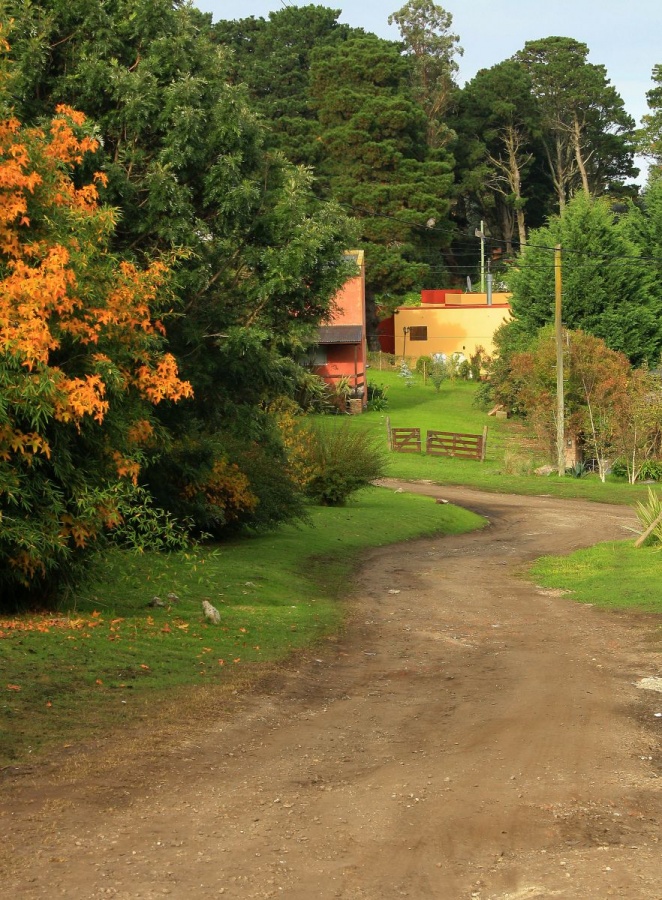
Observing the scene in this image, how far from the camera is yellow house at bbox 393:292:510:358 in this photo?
7262cm

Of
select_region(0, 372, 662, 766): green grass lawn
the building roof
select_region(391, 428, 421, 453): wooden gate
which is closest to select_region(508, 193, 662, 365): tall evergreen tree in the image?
the building roof

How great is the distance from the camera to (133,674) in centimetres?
1065

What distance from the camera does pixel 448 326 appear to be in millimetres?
73562

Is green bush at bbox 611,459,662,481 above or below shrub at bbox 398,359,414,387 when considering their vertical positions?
below

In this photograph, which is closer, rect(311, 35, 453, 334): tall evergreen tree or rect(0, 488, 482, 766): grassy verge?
rect(0, 488, 482, 766): grassy verge

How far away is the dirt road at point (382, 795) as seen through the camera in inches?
241

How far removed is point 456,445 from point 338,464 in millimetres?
19482

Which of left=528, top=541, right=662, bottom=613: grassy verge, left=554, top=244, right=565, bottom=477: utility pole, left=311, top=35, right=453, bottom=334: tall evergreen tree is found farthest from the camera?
left=311, top=35, right=453, bottom=334: tall evergreen tree

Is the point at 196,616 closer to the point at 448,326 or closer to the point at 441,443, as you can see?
the point at 441,443

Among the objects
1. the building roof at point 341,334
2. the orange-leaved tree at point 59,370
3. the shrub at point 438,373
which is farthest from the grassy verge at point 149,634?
the shrub at point 438,373

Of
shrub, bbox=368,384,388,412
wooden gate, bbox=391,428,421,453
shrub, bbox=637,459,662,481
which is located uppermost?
shrub, bbox=368,384,388,412

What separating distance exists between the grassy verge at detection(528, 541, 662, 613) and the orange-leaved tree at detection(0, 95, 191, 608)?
7757 millimetres

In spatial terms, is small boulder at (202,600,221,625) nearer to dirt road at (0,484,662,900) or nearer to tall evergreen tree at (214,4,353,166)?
dirt road at (0,484,662,900)

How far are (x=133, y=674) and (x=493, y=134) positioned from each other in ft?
270
